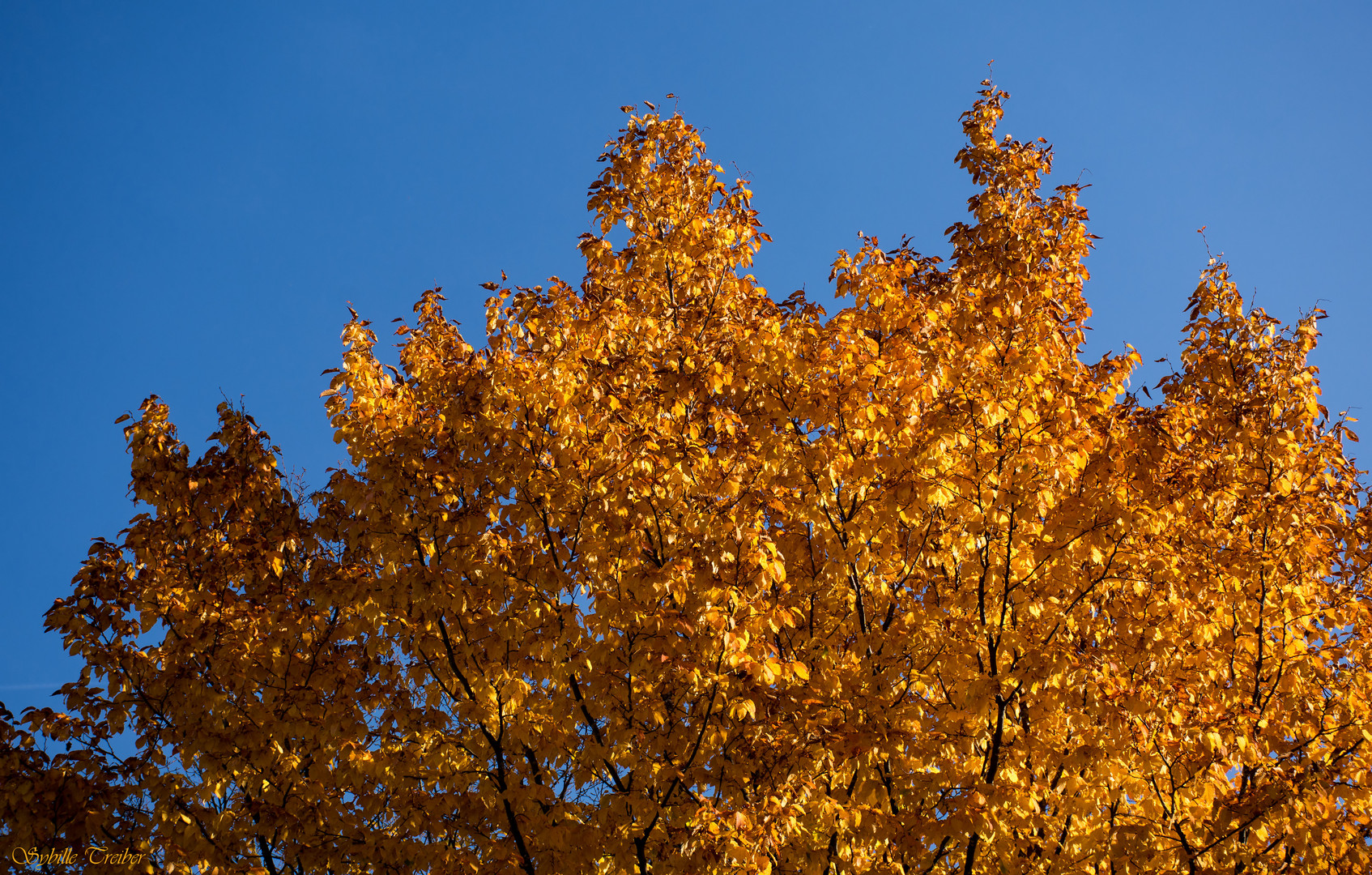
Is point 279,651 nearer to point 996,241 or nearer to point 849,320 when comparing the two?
point 849,320

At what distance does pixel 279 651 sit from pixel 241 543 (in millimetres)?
1052

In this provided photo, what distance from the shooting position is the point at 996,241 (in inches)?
268

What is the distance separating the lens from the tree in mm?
5730

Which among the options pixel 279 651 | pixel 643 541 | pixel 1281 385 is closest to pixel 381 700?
pixel 279 651

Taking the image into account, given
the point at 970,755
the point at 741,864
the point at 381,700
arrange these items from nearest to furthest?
the point at 741,864 < the point at 970,755 < the point at 381,700

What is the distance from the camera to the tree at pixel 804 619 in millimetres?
5730

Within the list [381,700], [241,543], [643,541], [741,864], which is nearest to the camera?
[741,864]

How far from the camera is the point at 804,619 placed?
654 centimetres

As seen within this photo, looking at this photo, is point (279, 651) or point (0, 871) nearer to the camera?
point (0, 871)

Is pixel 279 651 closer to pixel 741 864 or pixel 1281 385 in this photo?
pixel 741 864

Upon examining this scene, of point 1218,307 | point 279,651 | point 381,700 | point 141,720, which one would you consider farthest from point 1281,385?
point 141,720

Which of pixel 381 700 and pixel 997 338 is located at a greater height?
pixel 997 338

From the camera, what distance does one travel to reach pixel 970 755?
6.00 meters

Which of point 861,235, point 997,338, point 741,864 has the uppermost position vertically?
point 861,235
